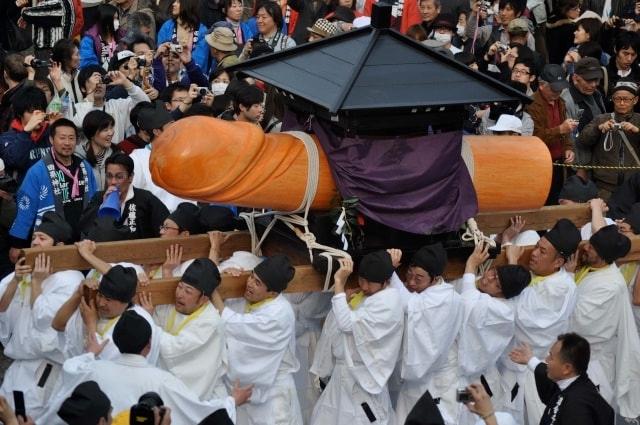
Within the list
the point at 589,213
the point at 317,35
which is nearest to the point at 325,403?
the point at 589,213

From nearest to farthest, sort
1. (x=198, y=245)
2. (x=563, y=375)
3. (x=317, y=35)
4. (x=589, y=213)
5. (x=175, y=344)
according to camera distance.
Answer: (x=563, y=375), (x=175, y=344), (x=198, y=245), (x=589, y=213), (x=317, y=35)

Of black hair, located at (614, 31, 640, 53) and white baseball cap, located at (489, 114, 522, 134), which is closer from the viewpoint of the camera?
white baseball cap, located at (489, 114, 522, 134)

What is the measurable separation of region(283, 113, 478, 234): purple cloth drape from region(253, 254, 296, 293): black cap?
0.59 metres

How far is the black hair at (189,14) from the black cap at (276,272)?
584cm

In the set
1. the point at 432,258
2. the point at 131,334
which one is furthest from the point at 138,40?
the point at 131,334

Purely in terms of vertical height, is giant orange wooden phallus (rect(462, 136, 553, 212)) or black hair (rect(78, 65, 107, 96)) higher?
giant orange wooden phallus (rect(462, 136, 553, 212))

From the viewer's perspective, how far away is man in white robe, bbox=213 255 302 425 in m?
8.93

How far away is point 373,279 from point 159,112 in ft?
9.64

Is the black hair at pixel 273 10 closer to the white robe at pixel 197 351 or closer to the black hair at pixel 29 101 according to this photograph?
the black hair at pixel 29 101

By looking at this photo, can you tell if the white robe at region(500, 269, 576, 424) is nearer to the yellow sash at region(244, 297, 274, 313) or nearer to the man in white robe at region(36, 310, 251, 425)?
the yellow sash at region(244, 297, 274, 313)

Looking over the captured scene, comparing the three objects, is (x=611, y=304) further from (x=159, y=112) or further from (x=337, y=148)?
(x=159, y=112)

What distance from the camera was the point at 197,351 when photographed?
348 inches

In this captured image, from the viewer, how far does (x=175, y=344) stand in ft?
28.8

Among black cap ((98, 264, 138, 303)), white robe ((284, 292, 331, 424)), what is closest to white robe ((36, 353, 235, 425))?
black cap ((98, 264, 138, 303))
